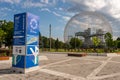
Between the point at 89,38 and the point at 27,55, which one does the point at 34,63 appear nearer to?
the point at 27,55

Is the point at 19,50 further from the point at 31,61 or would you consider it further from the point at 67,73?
the point at 67,73

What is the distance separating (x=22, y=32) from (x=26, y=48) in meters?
1.43

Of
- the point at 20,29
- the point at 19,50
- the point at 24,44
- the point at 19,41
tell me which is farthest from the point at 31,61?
the point at 20,29

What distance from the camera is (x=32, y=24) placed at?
18859 mm

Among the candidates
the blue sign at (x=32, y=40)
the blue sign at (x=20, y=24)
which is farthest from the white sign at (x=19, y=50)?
the blue sign at (x=20, y=24)

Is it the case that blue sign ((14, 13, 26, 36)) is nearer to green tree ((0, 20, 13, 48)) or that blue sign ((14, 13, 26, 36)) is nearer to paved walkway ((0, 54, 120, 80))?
paved walkway ((0, 54, 120, 80))

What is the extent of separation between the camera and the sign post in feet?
58.2

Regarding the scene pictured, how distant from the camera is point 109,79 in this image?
48.9 feet

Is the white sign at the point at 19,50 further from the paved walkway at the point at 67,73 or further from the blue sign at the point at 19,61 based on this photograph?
the paved walkway at the point at 67,73

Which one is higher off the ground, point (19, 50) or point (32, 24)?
point (32, 24)

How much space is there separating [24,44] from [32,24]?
2100 millimetres

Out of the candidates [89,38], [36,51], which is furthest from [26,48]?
[89,38]

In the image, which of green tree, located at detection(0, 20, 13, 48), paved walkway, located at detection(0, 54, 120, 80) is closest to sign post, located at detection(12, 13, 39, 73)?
paved walkway, located at detection(0, 54, 120, 80)

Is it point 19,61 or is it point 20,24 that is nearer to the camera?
point 19,61
